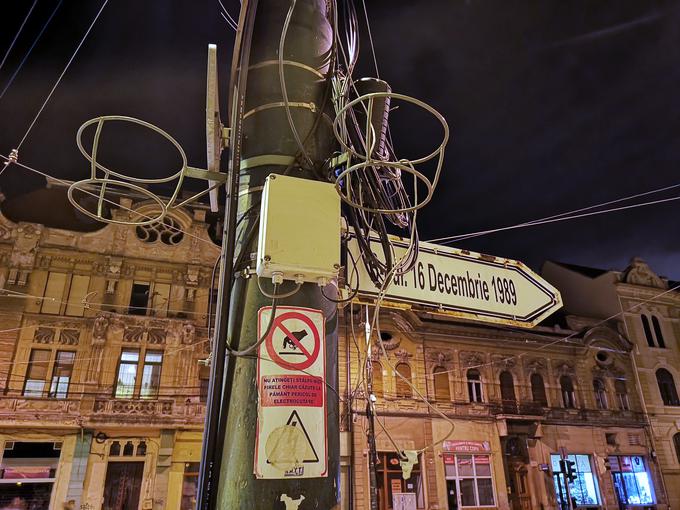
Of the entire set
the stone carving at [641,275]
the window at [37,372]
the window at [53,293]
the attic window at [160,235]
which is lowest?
the window at [37,372]

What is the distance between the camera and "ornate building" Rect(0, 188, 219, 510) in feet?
46.7

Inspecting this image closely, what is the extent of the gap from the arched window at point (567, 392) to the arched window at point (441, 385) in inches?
262

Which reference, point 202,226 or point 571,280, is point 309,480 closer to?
point 202,226

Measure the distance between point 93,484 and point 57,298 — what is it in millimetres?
6454

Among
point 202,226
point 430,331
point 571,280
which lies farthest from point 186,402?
point 571,280

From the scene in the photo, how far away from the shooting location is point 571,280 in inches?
1149

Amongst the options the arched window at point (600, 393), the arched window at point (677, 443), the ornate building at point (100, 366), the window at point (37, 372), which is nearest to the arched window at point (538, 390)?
the arched window at point (600, 393)

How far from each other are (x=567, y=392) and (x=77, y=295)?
2263 cm

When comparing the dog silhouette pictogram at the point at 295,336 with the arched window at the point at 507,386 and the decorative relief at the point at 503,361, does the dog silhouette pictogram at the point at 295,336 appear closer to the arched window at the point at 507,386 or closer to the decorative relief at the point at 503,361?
the decorative relief at the point at 503,361

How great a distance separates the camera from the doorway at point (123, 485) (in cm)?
1443

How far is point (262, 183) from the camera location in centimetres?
182

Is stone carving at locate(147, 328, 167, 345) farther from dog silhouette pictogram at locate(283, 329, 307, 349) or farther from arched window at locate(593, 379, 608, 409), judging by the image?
arched window at locate(593, 379, 608, 409)

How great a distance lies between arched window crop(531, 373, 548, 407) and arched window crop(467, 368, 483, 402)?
2960mm

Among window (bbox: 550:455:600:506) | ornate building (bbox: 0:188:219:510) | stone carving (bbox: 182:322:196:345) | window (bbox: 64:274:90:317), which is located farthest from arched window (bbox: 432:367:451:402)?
window (bbox: 64:274:90:317)
